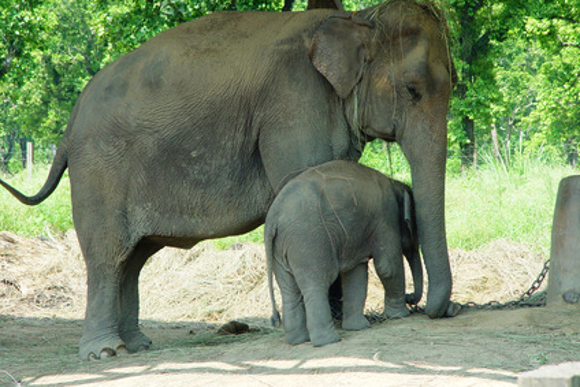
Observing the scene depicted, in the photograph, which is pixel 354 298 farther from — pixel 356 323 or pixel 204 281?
pixel 204 281

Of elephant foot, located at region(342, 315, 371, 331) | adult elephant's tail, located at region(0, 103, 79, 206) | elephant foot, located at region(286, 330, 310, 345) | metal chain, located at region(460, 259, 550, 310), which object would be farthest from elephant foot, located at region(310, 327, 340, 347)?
adult elephant's tail, located at region(0, 103, 79, 206)

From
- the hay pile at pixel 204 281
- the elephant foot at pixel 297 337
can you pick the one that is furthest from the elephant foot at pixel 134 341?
the hay pile at pixel 204 281

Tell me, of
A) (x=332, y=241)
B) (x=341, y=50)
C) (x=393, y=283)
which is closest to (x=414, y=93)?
(x=341, y=50)

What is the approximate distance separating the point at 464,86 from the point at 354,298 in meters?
17.7

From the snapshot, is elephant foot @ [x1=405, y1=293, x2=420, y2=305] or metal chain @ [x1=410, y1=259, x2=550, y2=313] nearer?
elephant foot @ [x1=405, y1=293, x2=420, y2=305]

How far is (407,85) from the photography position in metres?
5.09

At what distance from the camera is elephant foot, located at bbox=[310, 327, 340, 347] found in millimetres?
4543

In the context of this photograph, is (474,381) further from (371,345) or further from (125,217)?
(125,217)

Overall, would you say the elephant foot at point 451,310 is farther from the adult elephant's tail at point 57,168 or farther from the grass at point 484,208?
the grass at point 484,208

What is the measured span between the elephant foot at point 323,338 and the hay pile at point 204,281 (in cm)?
361

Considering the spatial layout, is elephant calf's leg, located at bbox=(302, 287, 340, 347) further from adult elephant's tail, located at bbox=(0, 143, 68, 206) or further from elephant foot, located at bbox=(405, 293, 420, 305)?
adult elephant's tail, located at bbox=(0, 143, 68, 206)

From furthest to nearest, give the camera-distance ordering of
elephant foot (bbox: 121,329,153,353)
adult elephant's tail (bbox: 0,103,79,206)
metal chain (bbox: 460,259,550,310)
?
elephant foot (bbox: 121,329,153,353) → adult elephant's tail (bbox: 0,103,79,206) → metal chain (bbox: 460,259,550,310)

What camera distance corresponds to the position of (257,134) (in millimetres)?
5309

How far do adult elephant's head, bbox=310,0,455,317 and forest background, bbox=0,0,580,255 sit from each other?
1.03 ft
